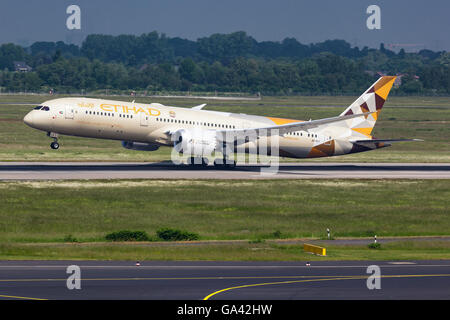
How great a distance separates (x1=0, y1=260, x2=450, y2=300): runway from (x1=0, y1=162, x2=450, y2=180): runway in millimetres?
31573

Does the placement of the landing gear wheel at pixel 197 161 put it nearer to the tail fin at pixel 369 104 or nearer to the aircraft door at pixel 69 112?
the aircraft door at pixel 69 112

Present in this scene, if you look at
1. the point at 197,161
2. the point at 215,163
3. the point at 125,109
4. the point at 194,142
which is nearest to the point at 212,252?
the point at 194,142

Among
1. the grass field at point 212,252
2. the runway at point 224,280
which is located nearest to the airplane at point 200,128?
the grass field at point 212,252

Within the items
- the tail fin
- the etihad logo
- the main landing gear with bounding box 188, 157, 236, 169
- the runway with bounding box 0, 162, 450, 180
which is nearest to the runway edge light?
the runway with bounding box 0, 162, 450, 180

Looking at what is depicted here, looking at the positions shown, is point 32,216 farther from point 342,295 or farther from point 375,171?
point 375,171

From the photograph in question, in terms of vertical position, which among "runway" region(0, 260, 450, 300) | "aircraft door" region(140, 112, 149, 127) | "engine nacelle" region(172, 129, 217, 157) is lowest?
"runway" region(0, 260, 450, 300)

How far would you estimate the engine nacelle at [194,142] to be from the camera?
6950cm

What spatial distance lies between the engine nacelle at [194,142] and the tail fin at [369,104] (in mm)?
14599

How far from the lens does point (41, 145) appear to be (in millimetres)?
96250

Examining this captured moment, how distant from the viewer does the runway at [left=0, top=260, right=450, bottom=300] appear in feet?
92.3

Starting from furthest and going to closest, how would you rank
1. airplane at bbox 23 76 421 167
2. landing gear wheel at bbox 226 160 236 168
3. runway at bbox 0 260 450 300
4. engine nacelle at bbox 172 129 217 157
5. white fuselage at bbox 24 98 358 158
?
landing gear wheel at bbox 226 160 236 168 < engine nacelle at bbox 172 129 217 157 < airplane at bbox 23 76 421 167 < white fuselage at bbox 24 98 358 158 < runway at bbox 0 260 450 300

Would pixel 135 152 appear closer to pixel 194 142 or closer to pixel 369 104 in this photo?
pixel 194 142

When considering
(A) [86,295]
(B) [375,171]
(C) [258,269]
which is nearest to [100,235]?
(C) [258,269]

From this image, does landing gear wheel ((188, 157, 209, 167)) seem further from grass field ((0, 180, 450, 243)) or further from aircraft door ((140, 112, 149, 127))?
grass field ((0, 180, 450, 243))
